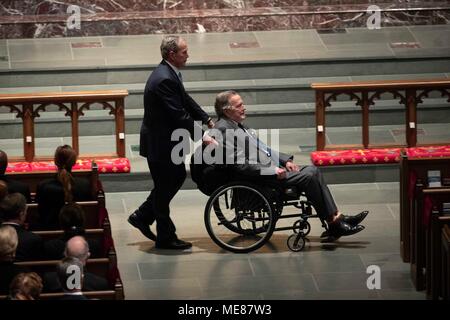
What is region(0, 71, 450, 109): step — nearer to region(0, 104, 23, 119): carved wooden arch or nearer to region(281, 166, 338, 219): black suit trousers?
region(0, 104, 23, 119): carved wooden arch

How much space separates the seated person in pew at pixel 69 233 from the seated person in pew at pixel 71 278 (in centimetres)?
100

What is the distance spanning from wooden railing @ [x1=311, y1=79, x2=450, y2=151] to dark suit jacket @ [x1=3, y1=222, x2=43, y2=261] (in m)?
4.23

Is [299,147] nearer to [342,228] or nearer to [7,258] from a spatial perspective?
[342,228]

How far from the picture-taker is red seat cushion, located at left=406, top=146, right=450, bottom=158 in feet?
41.5

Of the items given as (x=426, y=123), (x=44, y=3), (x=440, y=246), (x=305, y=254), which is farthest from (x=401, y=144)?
(x=44, y=3)

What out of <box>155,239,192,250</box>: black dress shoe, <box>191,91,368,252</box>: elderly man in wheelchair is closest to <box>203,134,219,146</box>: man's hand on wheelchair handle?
<box>191,91,368,252</box>: elderly man in wheelchair

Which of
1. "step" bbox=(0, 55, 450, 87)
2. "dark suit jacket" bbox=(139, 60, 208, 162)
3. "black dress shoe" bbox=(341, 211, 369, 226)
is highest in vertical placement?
"step" bbox=(0, 55, 450, 87)

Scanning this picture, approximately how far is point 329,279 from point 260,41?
5717 mm

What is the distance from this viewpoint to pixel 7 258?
857 cm

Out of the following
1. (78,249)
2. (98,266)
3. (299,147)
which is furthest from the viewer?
(299,147)

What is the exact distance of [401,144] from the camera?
13.2 m

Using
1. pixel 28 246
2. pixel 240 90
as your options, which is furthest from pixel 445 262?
pixel 240 90

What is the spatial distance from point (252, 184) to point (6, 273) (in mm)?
2736

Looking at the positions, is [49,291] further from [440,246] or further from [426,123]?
[426,123]
